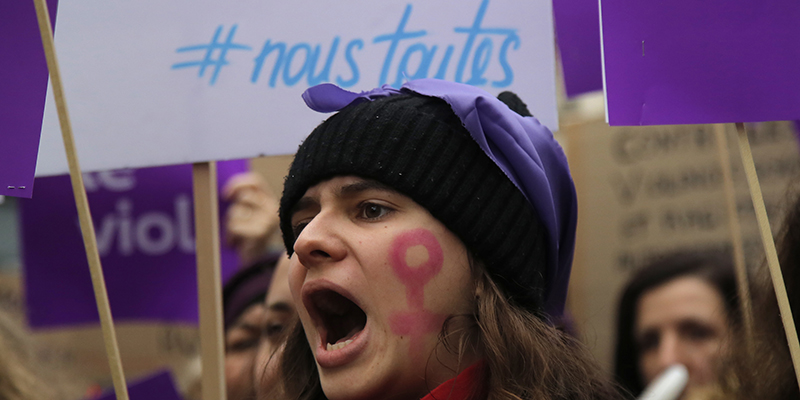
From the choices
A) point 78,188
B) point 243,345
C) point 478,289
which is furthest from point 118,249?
point 478,289

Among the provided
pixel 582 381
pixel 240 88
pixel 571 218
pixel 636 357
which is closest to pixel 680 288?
pixel 636 357

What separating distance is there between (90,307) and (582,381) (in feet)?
6.32

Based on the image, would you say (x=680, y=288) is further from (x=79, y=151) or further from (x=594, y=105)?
(x=79, y=151)

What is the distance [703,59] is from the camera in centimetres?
136

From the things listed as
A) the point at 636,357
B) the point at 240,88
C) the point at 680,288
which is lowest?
the point at 636,357

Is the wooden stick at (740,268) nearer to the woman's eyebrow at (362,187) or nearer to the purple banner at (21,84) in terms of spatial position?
the woman's eyebrow at (362,187)

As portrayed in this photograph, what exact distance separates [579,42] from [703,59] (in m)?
0.52

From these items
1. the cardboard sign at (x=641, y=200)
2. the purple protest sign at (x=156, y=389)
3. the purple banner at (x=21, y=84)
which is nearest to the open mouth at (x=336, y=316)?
the purple banner at (x=21, y=84)

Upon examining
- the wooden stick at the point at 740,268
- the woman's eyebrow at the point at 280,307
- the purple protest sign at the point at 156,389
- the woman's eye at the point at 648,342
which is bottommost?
the woman's eye at the point at 648,342

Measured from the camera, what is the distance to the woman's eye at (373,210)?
1.32 metres

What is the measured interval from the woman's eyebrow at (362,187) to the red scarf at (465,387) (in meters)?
0.33

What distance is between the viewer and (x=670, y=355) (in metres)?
2.39

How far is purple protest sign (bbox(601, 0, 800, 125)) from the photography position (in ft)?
4.42

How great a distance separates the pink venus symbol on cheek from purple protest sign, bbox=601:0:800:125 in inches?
17.2
